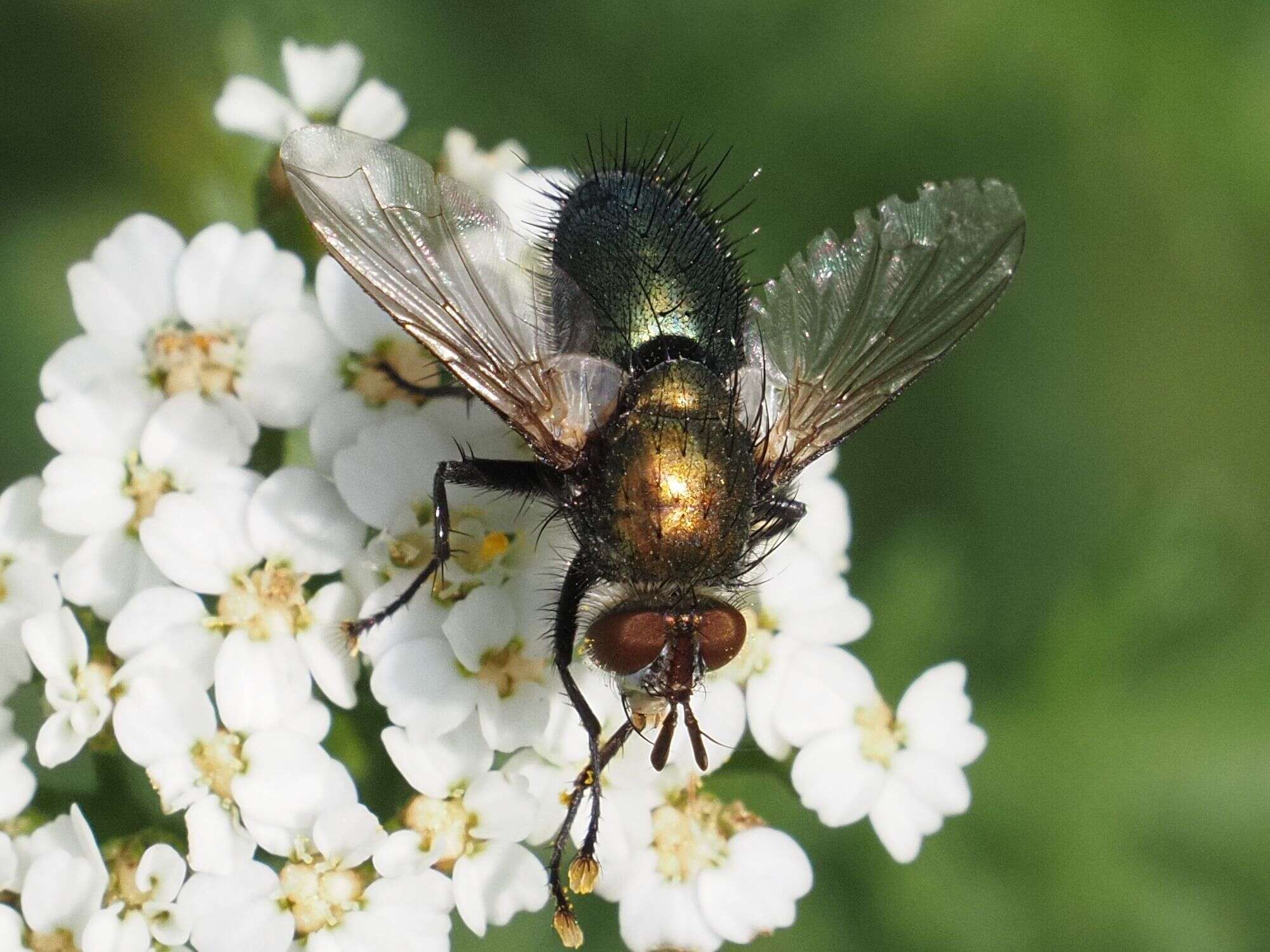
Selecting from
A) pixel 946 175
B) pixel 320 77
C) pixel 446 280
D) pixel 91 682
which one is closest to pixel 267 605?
pixel 91 682

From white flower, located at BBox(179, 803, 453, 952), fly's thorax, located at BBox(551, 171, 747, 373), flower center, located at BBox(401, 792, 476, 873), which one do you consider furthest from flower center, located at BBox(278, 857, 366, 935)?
fly's thorax, located at BBox(551, 171, 747, 373)

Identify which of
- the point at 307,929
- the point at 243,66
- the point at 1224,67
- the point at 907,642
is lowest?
the point at 307,929

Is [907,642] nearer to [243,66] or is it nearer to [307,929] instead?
[307,929]

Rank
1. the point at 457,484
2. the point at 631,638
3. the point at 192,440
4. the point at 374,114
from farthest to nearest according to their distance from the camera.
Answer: the point at 374,114 → the point at 192,440 → the point at 457,484 → the point at 631,638

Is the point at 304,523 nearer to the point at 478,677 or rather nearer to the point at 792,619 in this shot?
the point at 478,677

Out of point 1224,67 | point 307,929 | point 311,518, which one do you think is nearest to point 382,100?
point 311,518

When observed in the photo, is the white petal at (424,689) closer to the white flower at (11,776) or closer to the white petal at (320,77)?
the white flower at (11,776)
